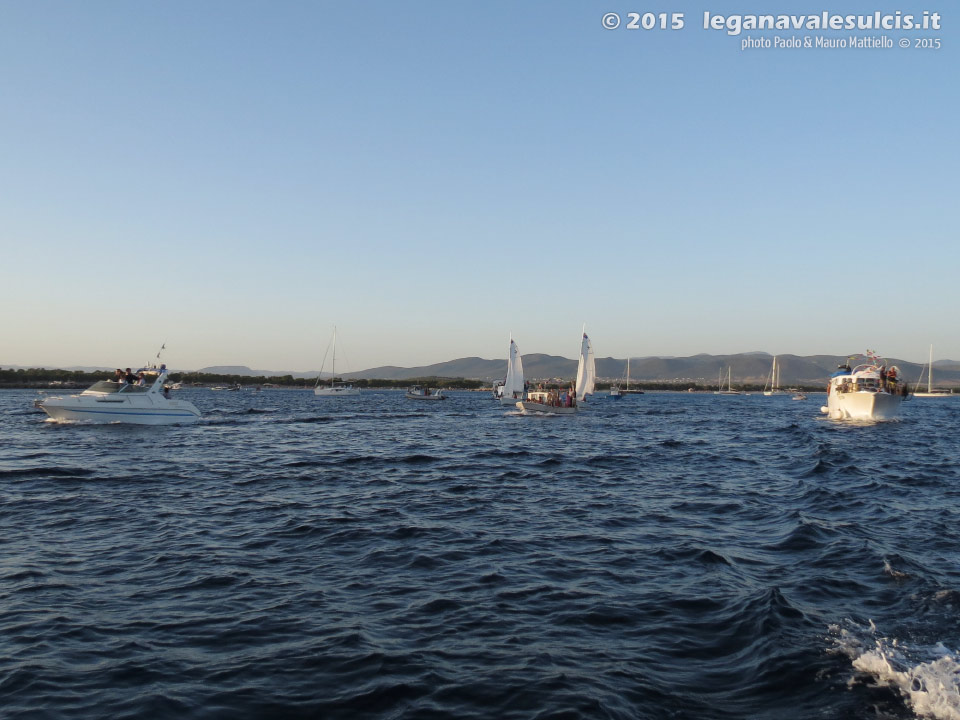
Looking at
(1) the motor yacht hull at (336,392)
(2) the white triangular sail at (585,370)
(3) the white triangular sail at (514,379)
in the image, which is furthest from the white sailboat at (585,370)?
(1) the motor yacht hull at (336,392)

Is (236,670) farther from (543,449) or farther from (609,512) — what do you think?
(543,449)

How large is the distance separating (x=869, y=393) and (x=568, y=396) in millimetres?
28215

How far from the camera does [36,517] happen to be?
16391 mm

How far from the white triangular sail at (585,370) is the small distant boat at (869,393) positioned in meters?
26.1

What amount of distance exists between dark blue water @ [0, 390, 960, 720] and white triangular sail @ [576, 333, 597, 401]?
175 ft

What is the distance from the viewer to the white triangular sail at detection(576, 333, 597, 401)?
3039 inches

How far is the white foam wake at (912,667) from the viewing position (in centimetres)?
688

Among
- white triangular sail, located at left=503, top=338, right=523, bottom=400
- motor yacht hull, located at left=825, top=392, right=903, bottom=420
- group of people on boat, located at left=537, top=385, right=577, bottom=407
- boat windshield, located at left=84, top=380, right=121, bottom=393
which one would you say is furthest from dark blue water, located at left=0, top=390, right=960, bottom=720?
white triangular sail, located at left=503, top=338, right=523, bottom=400

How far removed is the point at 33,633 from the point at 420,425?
4890cm

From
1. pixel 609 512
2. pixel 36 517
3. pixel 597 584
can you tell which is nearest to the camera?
pixel 597 584

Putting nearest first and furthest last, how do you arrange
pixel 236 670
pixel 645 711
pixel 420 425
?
pixel 645 711, pixel 236 670, pixel 420 425

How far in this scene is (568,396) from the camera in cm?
7131

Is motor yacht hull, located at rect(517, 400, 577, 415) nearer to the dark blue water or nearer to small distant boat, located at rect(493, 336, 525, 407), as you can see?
small distant boat, located at rect(493, 336, 525, 407)

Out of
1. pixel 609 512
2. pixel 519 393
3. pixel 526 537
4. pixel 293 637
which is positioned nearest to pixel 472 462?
pixel 609 512
